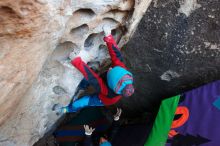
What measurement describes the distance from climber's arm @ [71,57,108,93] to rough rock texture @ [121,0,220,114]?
1.58ft

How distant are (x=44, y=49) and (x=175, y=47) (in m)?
0.95

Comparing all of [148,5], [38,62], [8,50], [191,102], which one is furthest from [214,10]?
[8,50]

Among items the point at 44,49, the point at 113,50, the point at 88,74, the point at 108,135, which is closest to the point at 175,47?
the point at 113,50

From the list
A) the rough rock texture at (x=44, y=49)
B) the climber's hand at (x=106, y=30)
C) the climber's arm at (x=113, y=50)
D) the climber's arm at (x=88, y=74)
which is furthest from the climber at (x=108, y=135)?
the climber's hand at (x=106, y=30)

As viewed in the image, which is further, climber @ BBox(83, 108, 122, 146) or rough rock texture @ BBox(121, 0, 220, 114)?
climber @ BBox(83, 108, 122, 146)

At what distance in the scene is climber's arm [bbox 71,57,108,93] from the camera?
165 centimetres

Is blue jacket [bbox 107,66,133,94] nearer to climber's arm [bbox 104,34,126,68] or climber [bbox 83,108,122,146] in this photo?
climber's arm [bbox 104,34,126,68]

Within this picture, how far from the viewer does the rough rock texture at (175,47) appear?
187 centimetres

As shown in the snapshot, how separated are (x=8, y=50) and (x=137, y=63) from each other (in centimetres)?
116

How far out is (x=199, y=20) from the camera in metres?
1.87

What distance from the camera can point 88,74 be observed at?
1.68 m

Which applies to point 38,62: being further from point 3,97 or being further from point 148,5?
point 148,5

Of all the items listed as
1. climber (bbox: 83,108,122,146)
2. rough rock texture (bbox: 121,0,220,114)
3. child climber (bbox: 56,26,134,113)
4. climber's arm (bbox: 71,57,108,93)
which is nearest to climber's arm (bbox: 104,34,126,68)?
child climber (bbox: 56,26,134,113)

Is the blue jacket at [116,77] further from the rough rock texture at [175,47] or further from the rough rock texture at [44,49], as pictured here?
the rough rock texture at [175,47]
